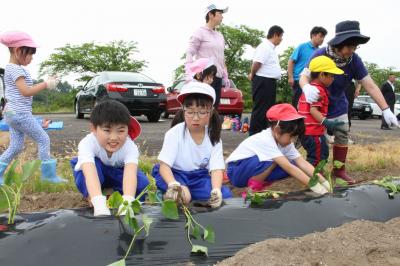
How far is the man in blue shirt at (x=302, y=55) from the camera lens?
5477 mm

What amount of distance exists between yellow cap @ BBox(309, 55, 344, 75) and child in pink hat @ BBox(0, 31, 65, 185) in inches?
79.5

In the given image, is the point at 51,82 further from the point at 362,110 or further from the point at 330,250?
the point at 362,110

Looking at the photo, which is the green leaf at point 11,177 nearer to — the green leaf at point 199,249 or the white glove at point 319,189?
the green leaf at point 199,249

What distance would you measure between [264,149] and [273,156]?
0.09 metres

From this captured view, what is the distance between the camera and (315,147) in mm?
3674

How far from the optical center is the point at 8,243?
170cm

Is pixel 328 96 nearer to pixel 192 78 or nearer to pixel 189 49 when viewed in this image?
pixel 192 78

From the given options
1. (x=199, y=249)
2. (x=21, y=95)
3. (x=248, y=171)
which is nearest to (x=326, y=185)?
(x=248, y=171)

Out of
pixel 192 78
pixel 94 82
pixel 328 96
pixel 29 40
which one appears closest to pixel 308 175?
pixel 328 96

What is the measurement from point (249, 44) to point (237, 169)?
3338 centimetres

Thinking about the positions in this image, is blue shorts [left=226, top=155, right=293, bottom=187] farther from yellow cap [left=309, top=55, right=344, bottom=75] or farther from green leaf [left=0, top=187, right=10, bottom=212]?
green leaf [left=0, top=187, right=10, bottom=212]

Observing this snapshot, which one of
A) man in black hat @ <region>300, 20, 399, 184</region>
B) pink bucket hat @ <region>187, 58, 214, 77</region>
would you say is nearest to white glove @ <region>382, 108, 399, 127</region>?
man in black hat @ <region>300, 20, 399, 184</region>

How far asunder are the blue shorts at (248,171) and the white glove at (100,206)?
145 cm

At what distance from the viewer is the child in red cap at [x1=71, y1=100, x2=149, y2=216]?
228 cm
